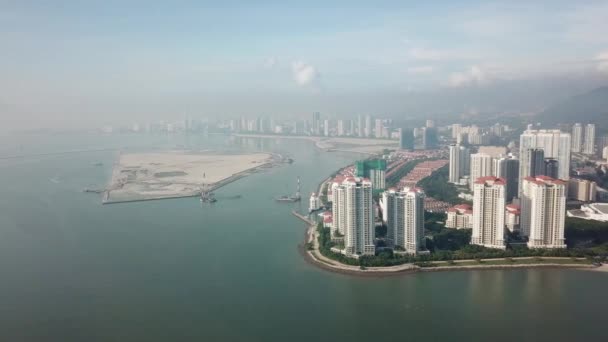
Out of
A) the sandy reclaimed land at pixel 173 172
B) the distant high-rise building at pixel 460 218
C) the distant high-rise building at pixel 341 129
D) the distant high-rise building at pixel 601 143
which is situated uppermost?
the distant high-rise building at pixel 341 129

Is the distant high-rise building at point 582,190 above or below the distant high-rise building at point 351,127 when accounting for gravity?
below

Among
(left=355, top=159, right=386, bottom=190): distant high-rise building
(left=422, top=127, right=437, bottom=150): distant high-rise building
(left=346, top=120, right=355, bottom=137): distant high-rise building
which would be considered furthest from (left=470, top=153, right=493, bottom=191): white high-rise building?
(left=346, top=120, right=355, bottom=137): distant high-rise building

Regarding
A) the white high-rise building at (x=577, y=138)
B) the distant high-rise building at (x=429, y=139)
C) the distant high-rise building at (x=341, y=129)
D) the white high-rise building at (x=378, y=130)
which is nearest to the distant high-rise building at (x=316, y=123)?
the distant high-rise building at (x=341, y=129)

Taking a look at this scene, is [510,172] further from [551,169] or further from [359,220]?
[359,220]

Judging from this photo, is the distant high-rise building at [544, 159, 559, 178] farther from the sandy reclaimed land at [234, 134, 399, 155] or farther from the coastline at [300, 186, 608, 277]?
the sandy reclaimed land at [234, 134, 399, 155]

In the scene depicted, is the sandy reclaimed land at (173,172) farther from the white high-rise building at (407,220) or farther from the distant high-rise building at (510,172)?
the distant high-rise building at (510,172)

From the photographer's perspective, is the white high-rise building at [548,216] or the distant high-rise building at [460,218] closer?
the white high-rise building at [548,216]

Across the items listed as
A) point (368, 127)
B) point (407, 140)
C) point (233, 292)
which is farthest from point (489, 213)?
point (368, 127)
